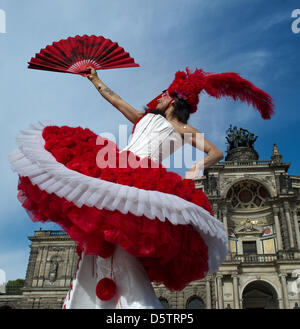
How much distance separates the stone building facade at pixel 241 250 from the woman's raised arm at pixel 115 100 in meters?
18.9

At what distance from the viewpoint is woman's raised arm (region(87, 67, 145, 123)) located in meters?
3.52

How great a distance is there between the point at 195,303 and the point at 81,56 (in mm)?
21489

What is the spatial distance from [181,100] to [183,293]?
69.4 feet

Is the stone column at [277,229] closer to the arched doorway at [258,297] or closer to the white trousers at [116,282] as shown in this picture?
the arched doorway at [258,297]

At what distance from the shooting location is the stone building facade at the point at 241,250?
20266 mm

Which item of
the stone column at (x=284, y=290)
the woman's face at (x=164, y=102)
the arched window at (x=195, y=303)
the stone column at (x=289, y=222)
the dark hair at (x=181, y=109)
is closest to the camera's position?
the dark hair at (x=181, y=109)

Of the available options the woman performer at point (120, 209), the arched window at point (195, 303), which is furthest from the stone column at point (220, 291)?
the woman performer at point (120, 209)

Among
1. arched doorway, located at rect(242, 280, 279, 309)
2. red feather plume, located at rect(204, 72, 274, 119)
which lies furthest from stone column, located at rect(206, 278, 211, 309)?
red feather plume, located at rect(204, 72, 274, 119)

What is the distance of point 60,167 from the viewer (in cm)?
246

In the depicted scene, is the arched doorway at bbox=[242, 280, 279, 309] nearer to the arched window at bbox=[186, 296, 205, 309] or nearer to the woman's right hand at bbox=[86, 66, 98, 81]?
the arched window at bbox=[186, 296, 205, 309]

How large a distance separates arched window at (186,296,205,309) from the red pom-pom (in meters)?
21.3
